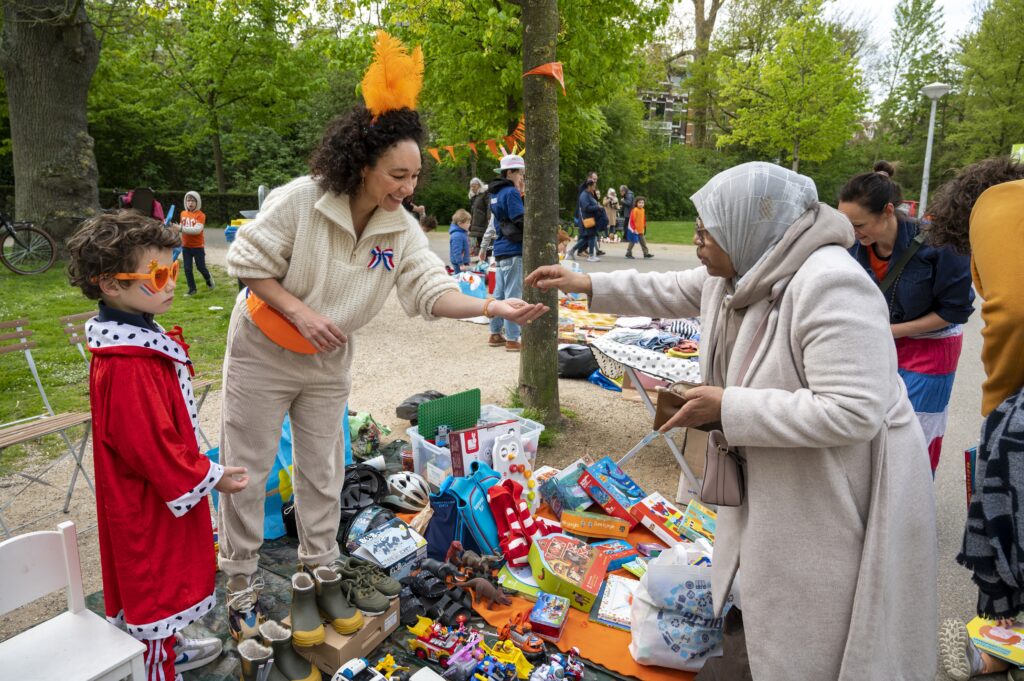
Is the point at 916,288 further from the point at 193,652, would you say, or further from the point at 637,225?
the point at 637,225

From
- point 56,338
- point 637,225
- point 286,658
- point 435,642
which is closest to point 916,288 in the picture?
point 435,642

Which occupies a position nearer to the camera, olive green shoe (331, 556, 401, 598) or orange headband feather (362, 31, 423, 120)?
orange headband feather (362, 31, 423, 120)

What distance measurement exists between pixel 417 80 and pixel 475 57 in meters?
9.70

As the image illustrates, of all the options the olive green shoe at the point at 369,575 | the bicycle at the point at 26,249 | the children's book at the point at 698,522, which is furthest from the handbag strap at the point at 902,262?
the bicycle at the point at 26,249

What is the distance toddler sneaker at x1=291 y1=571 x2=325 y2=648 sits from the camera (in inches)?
93.0

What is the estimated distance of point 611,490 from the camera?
12.2 feet

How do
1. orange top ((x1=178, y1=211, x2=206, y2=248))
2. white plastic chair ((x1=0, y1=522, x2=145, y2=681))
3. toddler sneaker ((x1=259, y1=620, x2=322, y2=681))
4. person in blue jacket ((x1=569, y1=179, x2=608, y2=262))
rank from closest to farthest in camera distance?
white plastic chair ((x1=0, y1=522, x2=145, y2=681))
toddler sneaker ((x1=259, y1=620, x2=322, y2=681))
orange top ((x1=178, y1=211, x2=206, y2=248))
person in blue jacket ((x1=569, y1=179, x2=608, y2=262))

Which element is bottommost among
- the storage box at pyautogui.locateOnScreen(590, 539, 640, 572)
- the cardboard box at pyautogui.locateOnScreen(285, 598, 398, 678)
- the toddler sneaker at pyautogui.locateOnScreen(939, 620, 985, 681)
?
the toddler sneaker at pyautogui.locateOnScreen(939, 620, 985, 681)

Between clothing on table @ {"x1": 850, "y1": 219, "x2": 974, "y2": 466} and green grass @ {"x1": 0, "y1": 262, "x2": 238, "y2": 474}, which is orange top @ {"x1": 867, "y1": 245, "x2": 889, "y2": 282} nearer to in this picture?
clothing on table @ {"x1": 850, "y1": 219, "x2": 974, "y2": 466}

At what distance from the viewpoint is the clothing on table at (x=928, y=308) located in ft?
10.1

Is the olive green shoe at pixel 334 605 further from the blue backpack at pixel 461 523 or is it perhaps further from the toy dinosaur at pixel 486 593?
the blue backpack at pixel 461 523

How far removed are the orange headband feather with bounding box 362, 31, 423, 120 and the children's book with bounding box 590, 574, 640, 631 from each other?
226 cm

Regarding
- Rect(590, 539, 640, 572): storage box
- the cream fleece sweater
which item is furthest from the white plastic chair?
Rect(590, 539, 640, 572): storage box

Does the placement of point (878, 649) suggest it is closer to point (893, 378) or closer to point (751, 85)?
point (893, 378)
